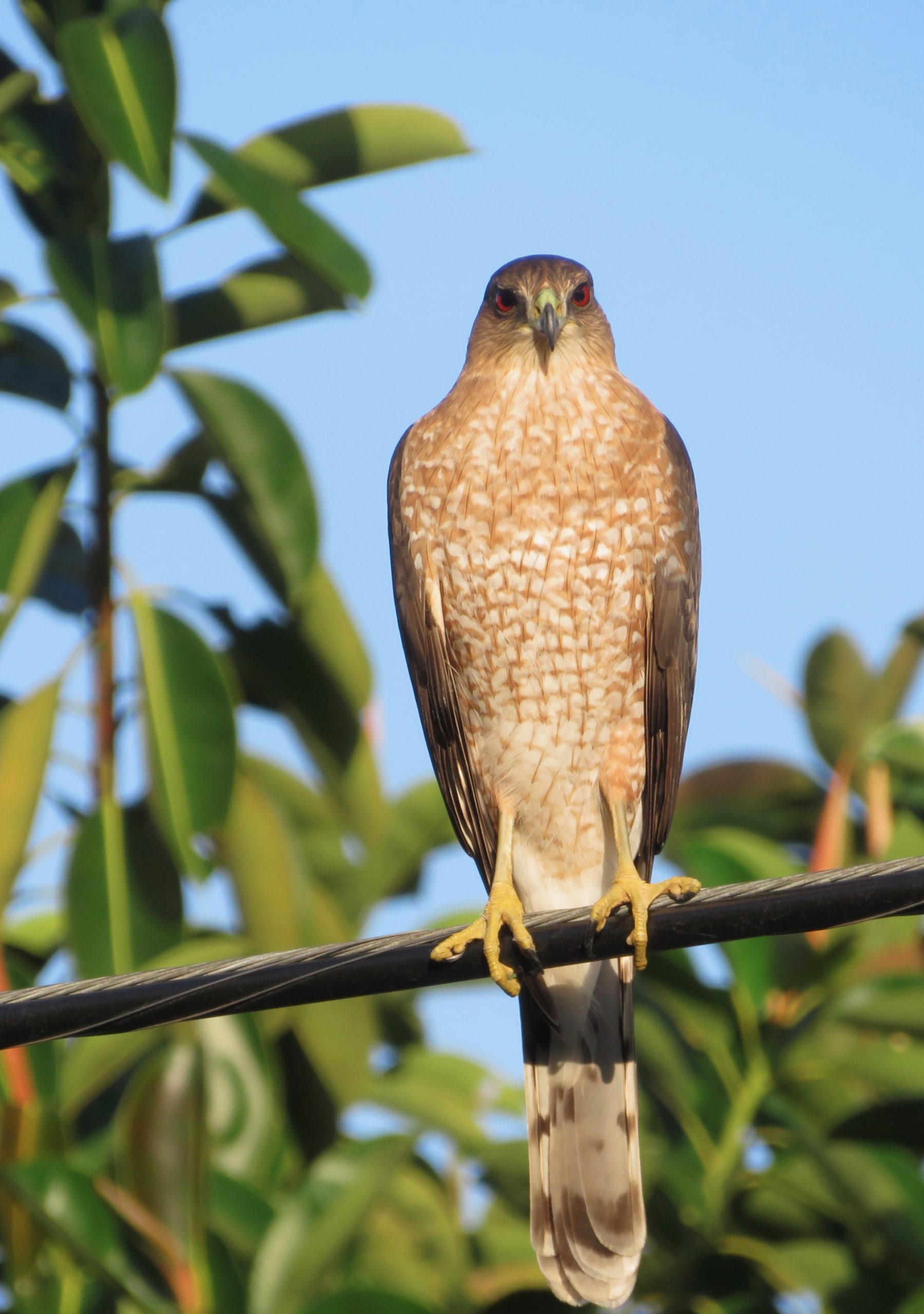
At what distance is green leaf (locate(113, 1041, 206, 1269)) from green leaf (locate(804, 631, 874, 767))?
8.92 ft

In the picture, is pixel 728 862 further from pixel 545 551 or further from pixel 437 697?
pixel 545 551

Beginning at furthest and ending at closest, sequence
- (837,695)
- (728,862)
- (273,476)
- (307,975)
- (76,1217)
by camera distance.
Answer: (837,695)
(273,476)
(728,862)
(76,1217)
(307,975)

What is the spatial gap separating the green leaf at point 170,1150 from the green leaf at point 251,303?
2272 mm

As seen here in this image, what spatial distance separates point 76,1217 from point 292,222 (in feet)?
8.65

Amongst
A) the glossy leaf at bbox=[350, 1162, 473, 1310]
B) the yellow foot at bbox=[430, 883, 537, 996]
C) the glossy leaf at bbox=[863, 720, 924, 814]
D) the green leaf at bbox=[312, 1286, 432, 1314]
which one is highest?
the yellow foot at bbox=[430, 883, 537, 996]

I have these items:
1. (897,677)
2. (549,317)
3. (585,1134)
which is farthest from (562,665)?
(897,677)

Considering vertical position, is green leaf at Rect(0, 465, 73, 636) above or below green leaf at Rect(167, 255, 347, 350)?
below

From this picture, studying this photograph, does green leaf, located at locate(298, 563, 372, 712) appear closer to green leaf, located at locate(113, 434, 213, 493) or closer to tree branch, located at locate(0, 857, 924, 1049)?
green leaf, located at locate(113, 434, 213, 493)

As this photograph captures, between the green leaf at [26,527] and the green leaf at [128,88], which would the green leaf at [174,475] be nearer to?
the green leaf at [26,527]

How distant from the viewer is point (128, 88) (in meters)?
4.35

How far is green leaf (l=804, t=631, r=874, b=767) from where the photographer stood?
5.82 m

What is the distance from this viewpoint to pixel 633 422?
13.0ft

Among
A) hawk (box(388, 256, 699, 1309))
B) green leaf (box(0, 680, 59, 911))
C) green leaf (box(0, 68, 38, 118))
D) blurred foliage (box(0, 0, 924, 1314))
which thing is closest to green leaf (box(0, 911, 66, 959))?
blurred foliage (box(0, 0, 924, 1314))

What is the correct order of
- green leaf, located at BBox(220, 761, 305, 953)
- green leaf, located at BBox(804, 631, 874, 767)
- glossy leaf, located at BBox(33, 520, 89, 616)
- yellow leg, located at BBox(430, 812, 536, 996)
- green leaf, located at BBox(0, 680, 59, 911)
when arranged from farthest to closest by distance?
1. green leaf, located at BBox(804, 631, 874, 767)
2. glossy leaf, located at BBox(33, 520, 89, 616)
3. green leaf, located at BBox(220, 761, 305, 953)
4. green leaf, located at BBox(0, 680, 59, 911)
5. yellow leg, located at BBox(430, 812, 536, 996)
